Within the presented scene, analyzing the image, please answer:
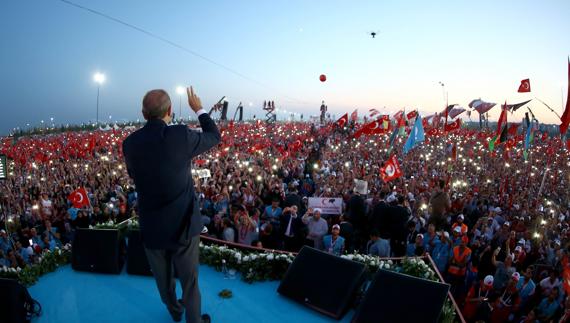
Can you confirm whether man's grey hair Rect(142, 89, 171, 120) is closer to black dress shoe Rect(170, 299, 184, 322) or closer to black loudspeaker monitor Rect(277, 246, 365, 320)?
black dress shoe Rect(170, 299, 184, 322)

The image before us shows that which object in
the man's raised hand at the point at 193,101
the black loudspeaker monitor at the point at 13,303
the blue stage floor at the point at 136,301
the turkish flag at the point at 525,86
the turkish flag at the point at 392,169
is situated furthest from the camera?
the turkish flag at the point at 525,86

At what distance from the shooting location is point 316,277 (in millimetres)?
3986

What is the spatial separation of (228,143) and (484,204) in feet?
55.0

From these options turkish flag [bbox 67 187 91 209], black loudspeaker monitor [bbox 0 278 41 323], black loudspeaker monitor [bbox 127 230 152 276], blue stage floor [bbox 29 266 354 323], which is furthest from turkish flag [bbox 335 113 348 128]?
black loudspeaker monitor [bbox 0 278 41 323]

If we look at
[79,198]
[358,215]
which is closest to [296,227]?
[358,215]

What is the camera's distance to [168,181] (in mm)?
2668

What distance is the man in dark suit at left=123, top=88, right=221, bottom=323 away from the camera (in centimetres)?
261

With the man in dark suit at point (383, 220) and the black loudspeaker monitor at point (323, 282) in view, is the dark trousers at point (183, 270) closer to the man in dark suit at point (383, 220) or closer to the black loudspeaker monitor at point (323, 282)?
the black loudspeaker monitor at point (323, 282)

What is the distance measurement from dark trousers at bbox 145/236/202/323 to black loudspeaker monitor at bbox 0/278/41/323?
150 centimetres

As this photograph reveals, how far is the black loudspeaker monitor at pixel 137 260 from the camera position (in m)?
4.43

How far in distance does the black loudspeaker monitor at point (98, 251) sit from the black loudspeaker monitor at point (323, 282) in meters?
2.21

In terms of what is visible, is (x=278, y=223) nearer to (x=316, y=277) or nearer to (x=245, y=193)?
(x=245, y=193)

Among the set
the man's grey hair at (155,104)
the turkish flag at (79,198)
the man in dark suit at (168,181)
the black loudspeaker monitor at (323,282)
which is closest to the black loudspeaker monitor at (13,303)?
the man in dark suit at (168,181)

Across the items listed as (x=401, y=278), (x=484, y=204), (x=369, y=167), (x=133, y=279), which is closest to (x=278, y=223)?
(x=133, y=279)
